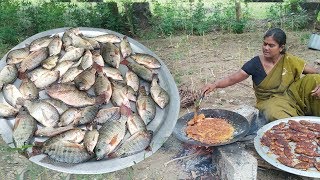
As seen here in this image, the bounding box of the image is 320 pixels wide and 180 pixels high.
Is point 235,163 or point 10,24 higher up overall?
point 10,24

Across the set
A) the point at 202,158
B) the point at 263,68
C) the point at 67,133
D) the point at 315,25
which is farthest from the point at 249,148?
the point at 315,25

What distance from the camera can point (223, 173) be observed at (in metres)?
3.79

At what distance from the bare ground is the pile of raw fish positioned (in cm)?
59

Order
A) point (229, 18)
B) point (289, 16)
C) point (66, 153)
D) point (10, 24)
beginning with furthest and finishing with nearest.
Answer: point (229, 18)
point (289, 16)
point (10, 24)
point (66, 153)

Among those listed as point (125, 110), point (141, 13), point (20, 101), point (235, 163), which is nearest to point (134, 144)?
point (125, 110)

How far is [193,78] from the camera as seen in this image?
6.40 m

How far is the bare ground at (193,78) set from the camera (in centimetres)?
411

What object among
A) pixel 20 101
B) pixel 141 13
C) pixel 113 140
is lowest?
pixel 141 13

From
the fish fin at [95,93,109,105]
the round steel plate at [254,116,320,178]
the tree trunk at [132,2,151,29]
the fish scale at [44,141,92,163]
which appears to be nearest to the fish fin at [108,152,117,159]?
the fish scale at [44,141,92,163]

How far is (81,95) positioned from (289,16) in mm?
6127

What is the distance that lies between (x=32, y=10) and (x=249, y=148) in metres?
6.12

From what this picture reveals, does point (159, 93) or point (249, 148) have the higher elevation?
point (159, 93)

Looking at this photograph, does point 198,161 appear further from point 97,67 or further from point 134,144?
point 97,67

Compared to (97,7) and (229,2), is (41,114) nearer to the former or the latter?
(97,7)
